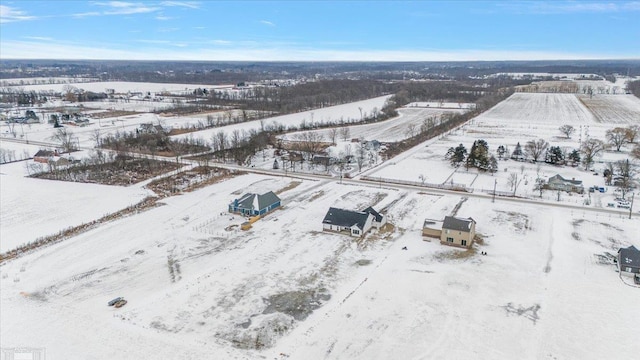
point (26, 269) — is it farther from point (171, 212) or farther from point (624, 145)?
point (624, 145)

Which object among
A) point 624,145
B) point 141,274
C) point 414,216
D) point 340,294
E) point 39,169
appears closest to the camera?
point 340,294

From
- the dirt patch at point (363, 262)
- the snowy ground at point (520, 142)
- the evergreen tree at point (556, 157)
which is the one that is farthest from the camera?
the evergreen tree at point (556, 157)

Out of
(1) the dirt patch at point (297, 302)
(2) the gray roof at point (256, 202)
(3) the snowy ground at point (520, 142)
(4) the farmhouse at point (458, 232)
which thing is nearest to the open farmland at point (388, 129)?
(3) the snowy ground at point (520, 142)

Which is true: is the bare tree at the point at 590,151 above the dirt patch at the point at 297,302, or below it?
above

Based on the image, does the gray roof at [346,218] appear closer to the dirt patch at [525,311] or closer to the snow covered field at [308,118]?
the dirt patch at [525,311]

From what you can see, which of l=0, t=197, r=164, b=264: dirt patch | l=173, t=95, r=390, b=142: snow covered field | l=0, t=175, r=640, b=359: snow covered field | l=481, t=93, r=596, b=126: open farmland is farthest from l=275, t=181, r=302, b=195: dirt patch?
l=481, t=93, r=596, b=126: open farmland

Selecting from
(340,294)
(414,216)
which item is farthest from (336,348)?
(414,216)

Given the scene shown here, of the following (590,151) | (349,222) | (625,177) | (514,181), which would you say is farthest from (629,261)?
(590,151)

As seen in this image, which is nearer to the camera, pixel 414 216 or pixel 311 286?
pixel 311 286
